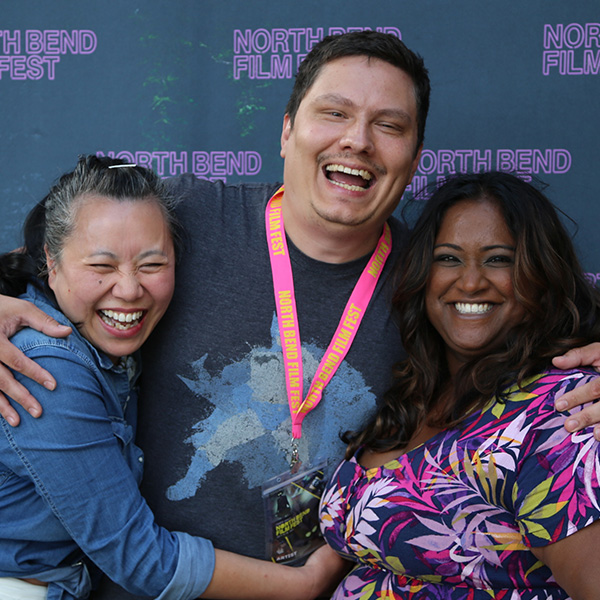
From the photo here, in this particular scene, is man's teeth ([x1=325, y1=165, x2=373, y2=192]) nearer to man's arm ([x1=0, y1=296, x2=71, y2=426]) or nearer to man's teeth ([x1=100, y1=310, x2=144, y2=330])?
man's teeth ([x1=100, y1=310, x2=144, y2=330])

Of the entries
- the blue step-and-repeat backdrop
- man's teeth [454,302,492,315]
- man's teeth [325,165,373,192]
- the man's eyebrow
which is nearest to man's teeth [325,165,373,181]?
man's teeth [325,165,373,192]

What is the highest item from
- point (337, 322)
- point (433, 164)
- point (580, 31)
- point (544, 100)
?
point (580, 31)

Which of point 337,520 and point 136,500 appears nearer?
point 136,500

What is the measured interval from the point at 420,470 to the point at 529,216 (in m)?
0.75

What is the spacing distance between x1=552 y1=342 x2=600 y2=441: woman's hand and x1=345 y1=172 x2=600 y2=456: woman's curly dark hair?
0.07 m

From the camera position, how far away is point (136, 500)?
160 centimetres

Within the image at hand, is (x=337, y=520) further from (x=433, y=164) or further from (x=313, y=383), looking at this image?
(x=433, y=164)

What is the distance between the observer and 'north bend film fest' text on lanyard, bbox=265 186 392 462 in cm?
189

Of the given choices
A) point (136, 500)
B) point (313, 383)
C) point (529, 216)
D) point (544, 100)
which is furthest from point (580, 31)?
point (136, 500)

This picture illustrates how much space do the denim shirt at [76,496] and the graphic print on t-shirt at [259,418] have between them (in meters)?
0.25

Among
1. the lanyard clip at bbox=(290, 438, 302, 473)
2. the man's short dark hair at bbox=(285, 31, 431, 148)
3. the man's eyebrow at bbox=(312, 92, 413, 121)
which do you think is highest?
the man's short dark hair at bbox=(285, 31, 431, 148)

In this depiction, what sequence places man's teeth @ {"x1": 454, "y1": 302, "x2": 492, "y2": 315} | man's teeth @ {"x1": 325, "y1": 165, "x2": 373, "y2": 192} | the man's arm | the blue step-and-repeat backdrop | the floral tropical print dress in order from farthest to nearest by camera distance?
1. the blue step-and-repeat backdrop
2. man's teeth @ {"x1": 325, "y1": 165, "x2": 373, "y2": 192}
3. man's teeth @ {"x1": 454, "y1": 302, "x2": 492, "y2": 315}
4. the man's arm
5. the floral tropical print dress

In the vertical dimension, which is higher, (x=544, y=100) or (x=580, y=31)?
(x=580, y=31)

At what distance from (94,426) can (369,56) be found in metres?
1.35
